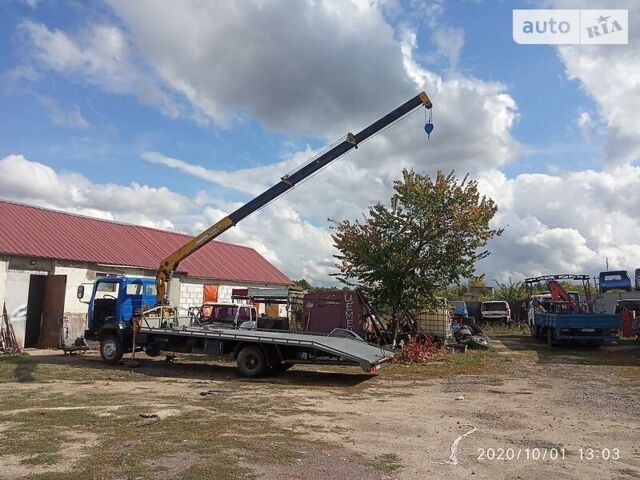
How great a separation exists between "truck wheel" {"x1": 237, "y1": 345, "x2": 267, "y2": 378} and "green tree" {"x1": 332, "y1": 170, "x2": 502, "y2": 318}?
7.30m

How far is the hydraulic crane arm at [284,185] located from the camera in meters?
17.4

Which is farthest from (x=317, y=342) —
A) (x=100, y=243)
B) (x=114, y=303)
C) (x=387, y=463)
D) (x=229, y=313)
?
(x=100, y=243)

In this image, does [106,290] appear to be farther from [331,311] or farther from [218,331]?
[331,311]

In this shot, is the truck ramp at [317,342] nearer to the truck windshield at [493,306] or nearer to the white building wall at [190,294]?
the white building wall at [190,294]

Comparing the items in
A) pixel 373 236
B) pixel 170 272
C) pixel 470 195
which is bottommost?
pixel 170 272

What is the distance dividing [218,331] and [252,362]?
1351 mm

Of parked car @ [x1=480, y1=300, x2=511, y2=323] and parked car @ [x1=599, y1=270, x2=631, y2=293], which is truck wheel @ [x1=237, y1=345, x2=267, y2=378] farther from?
parked car @ [x1=480, y1=300, x2=511, y2=323]

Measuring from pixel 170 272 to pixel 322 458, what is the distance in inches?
519

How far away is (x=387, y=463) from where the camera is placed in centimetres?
664

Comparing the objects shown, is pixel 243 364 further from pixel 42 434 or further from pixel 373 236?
pixel 373 236

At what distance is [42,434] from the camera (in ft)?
25.2

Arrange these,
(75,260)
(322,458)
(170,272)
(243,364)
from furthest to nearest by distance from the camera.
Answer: (75,260)
(170,272)
(243,364)
(322,458)

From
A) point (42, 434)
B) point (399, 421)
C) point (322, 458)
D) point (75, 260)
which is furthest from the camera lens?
point (75, 260)

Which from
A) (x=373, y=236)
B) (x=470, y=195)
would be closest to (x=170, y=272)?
Answer: (x=373, y=236)
